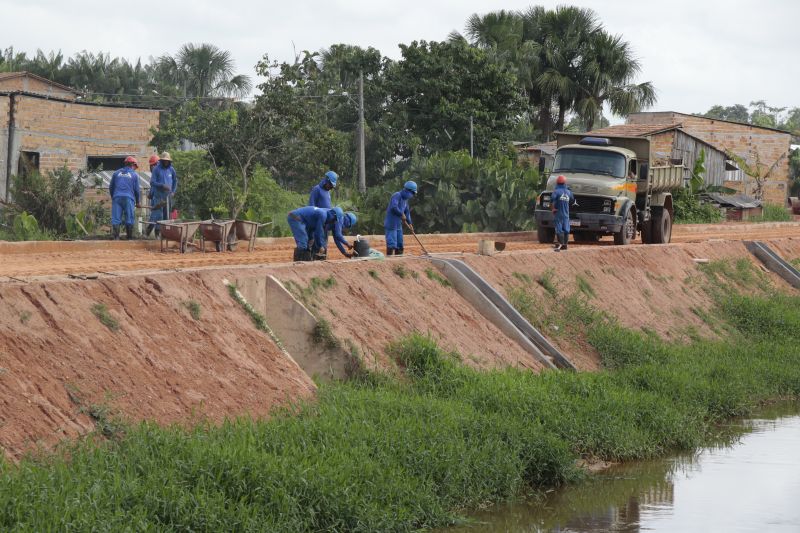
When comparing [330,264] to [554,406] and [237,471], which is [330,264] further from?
[237,471]

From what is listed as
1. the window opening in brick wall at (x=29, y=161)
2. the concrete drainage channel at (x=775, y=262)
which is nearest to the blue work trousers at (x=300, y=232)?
the window opening in brick wall at (x=29, y=161)

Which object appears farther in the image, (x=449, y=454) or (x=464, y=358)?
(x=464, y=358)

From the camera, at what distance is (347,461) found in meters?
9.84

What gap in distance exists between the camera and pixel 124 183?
20.9 m

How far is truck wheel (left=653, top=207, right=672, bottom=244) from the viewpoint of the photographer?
27609mm

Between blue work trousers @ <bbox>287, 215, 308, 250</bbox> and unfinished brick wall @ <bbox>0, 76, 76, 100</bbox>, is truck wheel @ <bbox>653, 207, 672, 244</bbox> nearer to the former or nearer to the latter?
blue work trousers @ <bbox>287, 215, 308, 250</bbox>

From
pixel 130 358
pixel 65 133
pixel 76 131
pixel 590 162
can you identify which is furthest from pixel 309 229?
pixel 76 131

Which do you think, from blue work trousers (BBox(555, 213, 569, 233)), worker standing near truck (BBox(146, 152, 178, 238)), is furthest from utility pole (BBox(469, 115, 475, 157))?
worker standing near truck (BBox(146, 152, 178, 238))

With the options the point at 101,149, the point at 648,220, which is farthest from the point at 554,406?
the point at 101,149

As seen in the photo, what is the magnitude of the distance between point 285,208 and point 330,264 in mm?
15780

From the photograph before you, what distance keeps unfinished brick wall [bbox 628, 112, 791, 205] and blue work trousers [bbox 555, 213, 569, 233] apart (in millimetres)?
34906

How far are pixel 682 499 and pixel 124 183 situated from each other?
1265 centimetres

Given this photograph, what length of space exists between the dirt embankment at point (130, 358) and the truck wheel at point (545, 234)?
47.0 ft

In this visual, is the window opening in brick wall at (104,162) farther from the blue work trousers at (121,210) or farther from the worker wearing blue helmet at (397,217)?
the worker wearing blue helmet at (397,217)
